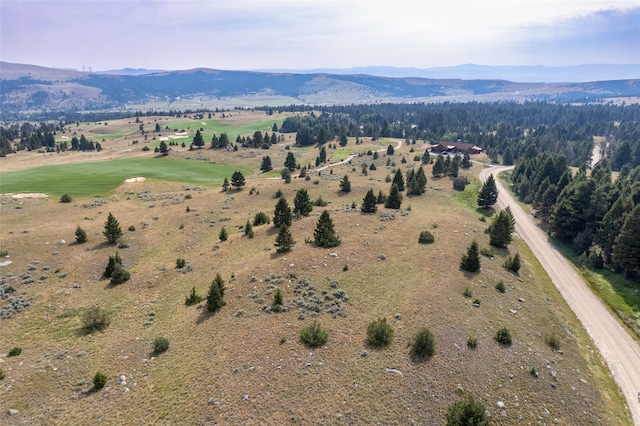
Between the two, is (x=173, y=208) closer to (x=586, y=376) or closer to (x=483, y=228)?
(x=483, y=228)

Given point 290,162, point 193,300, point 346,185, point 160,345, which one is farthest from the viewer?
point 290,162

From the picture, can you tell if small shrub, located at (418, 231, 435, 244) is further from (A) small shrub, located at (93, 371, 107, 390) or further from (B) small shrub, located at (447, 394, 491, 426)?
(A) small shrub, located at (93, 371, 107, 390)

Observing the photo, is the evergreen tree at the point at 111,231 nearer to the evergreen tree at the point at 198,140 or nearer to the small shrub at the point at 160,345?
the small shrub at the point at 160,345

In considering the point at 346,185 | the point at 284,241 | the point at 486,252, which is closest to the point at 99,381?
the point at 284,241

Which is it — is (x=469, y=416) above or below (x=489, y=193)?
below

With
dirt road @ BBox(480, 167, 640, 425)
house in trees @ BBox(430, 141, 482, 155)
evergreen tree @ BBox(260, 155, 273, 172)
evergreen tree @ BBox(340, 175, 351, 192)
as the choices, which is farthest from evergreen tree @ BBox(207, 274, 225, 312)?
house in trees @ BBox(430, 141, 482, 155)

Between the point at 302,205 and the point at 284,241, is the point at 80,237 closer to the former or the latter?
the point at 284,241

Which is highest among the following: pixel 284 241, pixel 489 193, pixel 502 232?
pixel 489 193

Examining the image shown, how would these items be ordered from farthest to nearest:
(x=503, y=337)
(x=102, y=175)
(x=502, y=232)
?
(x=102, y=175)
(x=502, y=232)
(x=503, y=337)
